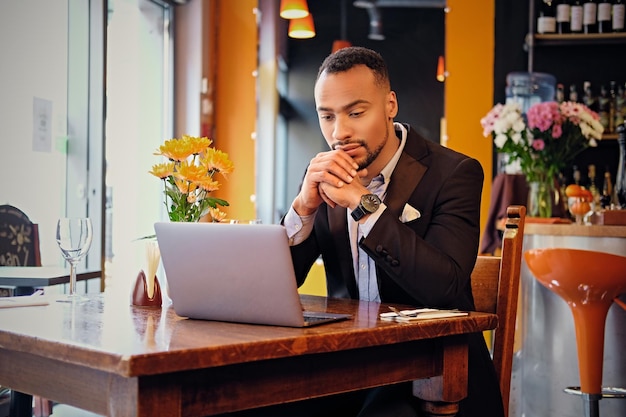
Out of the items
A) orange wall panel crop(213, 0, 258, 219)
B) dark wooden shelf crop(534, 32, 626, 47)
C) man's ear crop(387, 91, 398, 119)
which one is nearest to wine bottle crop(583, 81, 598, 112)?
dark wooden shelf crop(534, 32, 626, 47)

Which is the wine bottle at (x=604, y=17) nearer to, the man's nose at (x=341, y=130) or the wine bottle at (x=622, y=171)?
the wine bottle at (x=622, y=171)

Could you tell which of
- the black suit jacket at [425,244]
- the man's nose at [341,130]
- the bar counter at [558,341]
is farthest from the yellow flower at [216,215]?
the bar counter at [558,341]

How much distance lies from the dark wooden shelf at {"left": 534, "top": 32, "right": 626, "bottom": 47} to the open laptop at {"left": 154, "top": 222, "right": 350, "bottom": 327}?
403 centimetres

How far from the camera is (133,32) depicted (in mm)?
5051

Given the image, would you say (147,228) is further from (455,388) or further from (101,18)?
(455,388)

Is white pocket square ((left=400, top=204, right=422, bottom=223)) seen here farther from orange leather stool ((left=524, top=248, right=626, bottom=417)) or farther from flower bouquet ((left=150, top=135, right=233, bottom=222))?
orange leather stool ((left=524, top=248, right=626, bottom=417))

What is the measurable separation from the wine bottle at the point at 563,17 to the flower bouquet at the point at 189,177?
3846mm

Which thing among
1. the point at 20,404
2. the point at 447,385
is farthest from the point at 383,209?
the point at 20,404

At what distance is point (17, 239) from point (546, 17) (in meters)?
3.47

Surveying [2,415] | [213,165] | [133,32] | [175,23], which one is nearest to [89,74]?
[133,32]

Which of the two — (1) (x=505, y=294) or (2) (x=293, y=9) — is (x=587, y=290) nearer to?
(1) (x=505, y=294)

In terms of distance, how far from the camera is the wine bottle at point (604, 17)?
16.5 feet

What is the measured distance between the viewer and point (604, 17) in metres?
5.04

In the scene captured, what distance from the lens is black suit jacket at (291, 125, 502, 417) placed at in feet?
5.80
